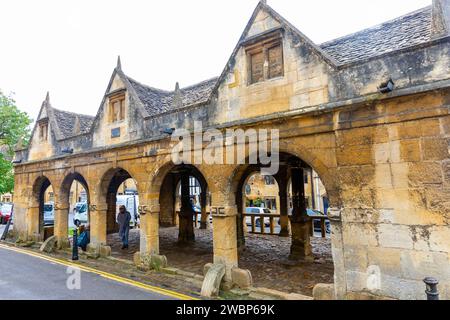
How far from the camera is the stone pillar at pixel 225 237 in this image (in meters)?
7.71

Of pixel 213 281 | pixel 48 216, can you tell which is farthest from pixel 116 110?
pixel 48 216

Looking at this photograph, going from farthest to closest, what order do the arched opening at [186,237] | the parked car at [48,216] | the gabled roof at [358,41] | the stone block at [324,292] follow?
the parked car at [48,216], the arched opening at [186,237], the gabled roof at [358,41], the stone block at [324,292]

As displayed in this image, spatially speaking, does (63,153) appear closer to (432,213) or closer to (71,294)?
(71,294)

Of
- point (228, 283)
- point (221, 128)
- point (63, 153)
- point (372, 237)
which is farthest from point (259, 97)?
point (63, 153)

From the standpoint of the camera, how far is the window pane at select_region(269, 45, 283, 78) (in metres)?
7.25

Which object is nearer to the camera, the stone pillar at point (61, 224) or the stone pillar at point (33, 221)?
the stone pillar at point (61, 224)

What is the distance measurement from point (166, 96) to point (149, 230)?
5677 millimetres

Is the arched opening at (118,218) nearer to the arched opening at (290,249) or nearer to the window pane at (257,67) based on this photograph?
the arched opening at (290,249)

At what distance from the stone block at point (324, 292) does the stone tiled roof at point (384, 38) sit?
15.2 ft

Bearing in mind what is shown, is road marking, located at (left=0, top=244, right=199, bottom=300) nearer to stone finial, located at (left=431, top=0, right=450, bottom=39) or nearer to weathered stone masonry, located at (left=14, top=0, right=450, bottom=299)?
weathered stone masonry, located at (left=14, top=0, right=450, bottom=299)

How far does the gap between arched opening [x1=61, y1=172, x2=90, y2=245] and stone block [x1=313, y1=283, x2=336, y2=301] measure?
32.4 ft

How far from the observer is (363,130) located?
591 cm

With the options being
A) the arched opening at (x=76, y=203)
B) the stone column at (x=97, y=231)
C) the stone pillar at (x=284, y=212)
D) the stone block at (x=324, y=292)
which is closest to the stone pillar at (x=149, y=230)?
the stone column at (x=97, y=231)

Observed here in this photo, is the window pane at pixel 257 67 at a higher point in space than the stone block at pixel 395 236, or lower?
higher
